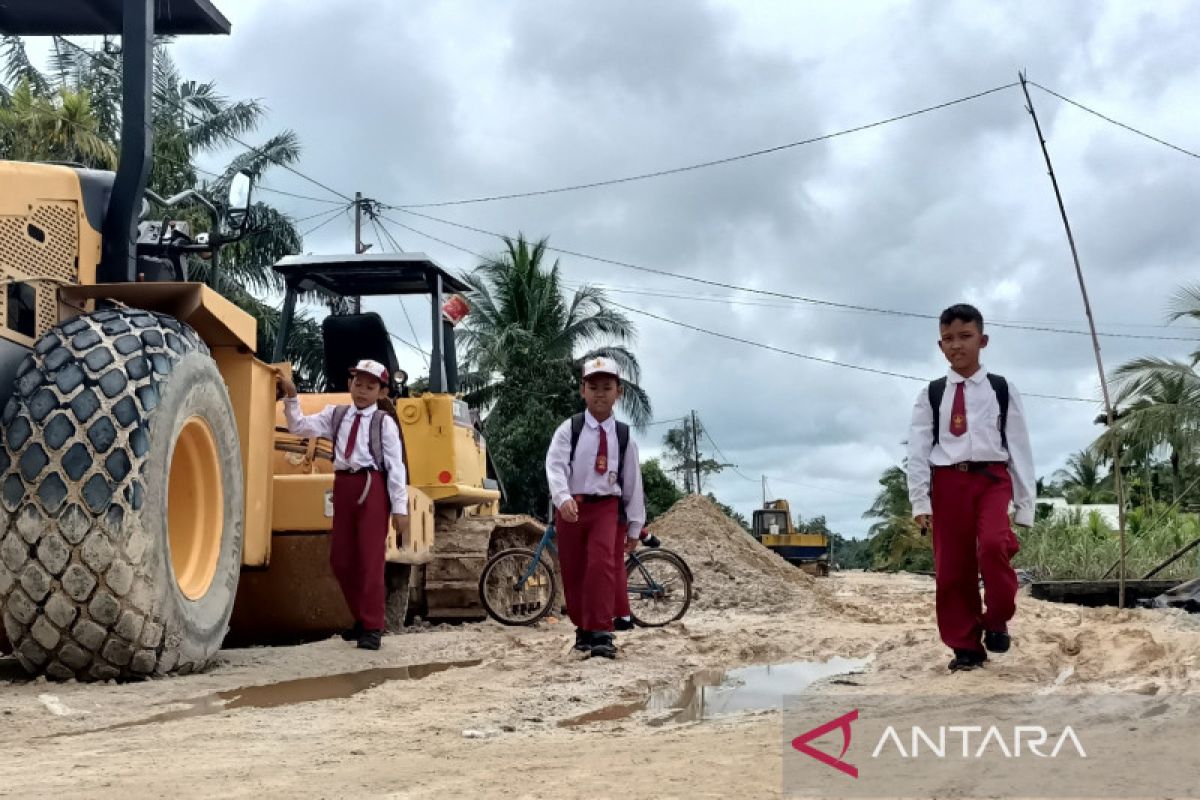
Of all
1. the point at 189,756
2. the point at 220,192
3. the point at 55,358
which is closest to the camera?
the point at 189,756

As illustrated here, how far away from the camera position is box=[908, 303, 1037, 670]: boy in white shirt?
5609 mm

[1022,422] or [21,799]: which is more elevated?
[1022,422]

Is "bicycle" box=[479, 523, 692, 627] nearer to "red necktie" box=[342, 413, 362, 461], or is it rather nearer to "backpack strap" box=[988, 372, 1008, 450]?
"red necktie" box=[342, 413, 362, 461]

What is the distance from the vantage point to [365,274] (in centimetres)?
1030

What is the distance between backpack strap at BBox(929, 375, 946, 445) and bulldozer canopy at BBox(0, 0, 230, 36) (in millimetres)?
4130

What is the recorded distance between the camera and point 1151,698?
4301 millimetres

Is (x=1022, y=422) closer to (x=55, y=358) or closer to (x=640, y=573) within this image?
(x=55, y=358)

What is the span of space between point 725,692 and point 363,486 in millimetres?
2788

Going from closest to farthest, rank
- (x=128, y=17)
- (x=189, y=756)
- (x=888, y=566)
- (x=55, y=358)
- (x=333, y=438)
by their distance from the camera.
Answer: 1. (x=189, y=756)
2. (x=55, y=358)
3. (x=128, y=17)
4. (x=333, y=438)
5. (x=888, y=566)

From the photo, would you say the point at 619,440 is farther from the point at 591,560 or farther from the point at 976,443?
the point at 976,443

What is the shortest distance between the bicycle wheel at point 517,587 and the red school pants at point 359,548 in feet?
8.26

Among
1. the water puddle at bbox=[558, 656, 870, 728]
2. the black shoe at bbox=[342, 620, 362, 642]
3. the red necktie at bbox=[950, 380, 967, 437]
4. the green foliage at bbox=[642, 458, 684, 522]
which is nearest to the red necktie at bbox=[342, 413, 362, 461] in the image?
the black shoe at bbox=[342, 620, 362, 642]

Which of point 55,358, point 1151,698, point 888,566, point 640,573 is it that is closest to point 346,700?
point 55,358

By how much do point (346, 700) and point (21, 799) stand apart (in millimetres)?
2225
